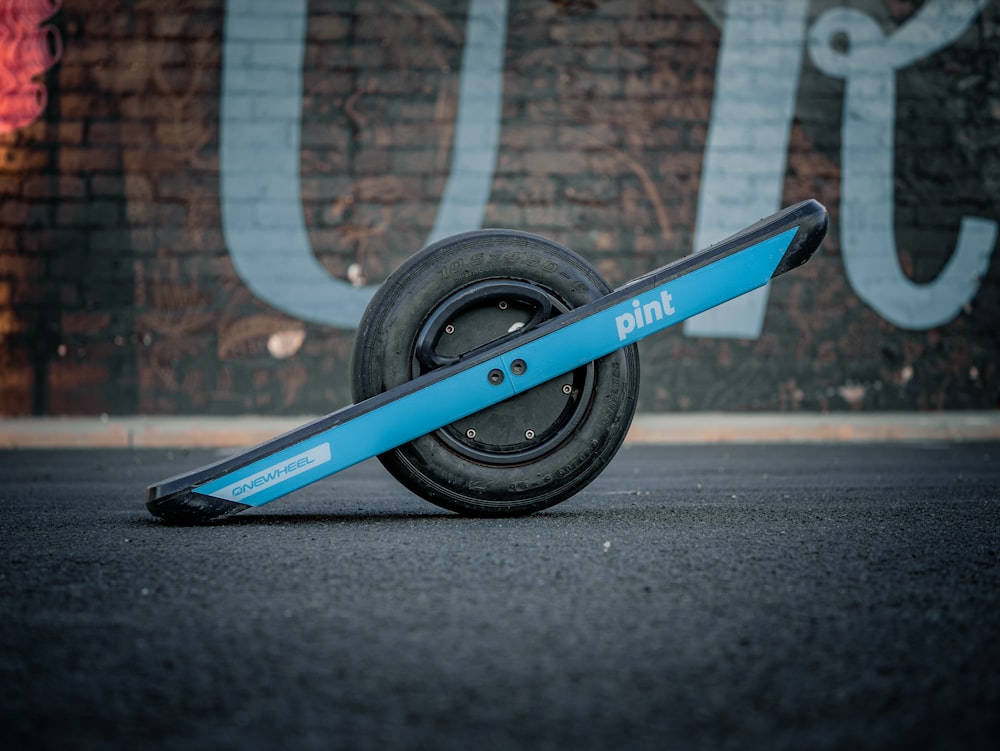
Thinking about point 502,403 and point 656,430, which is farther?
point 656,430

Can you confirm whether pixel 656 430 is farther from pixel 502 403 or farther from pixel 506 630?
pixel 506 630

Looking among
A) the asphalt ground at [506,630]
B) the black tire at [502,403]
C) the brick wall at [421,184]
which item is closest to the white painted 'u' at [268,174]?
the brick wall at [421,184]

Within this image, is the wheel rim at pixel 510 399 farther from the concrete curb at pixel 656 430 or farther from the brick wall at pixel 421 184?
the brick wall at pixel 421 184

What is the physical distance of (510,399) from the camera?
355 centimetres

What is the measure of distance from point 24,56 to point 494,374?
353 inches

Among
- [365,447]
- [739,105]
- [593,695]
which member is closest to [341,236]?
[739,105]

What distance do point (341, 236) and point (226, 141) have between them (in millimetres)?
1434

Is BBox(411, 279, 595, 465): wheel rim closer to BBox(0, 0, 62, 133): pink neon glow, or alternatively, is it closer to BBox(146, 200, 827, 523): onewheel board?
BBox(146, 200, 827, 523): onewheel board

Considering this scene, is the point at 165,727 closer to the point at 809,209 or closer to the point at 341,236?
the point at 809,209

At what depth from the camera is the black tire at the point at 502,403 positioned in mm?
3525

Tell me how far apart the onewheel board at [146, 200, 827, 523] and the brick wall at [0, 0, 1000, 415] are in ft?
23.4

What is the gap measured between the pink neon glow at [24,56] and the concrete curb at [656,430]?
2970 mm

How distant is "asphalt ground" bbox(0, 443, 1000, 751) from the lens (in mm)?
1575

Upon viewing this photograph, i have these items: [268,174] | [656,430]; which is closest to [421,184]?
[268,174]
